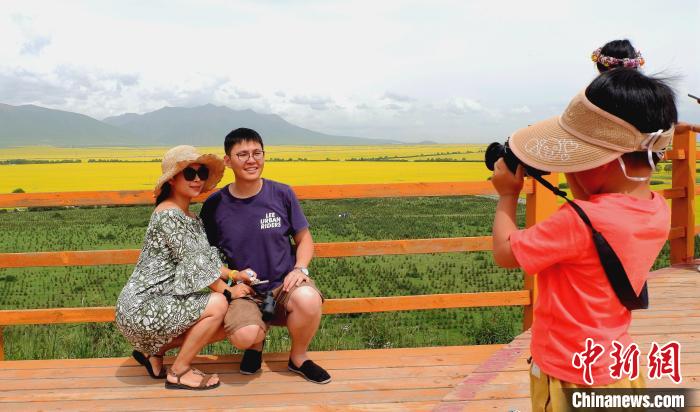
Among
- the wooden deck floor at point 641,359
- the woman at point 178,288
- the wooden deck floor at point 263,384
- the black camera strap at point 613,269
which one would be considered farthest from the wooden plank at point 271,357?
the black camera strap at point 613,269

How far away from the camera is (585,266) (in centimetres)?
148

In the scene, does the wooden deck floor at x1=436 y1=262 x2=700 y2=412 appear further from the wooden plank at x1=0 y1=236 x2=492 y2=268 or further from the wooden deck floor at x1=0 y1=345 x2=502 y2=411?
the wooden plank at x1=0 y1=236 x2=492 y2=268

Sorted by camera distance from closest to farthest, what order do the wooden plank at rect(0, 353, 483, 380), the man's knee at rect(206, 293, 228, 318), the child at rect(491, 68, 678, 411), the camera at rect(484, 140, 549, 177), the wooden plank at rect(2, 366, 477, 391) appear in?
the child at rect(491, 68, 678, 411), the camera at rect(484, 140, 549, 177), the man's knee at rect(206, 293, 228, 318), the wooden plank at rect(2, 366, 477, 391), the wooden plank at rect(0, 353, 483, 380)

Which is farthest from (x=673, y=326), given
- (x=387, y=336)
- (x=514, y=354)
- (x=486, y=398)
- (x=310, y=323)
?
Result: (x=387, y=336)

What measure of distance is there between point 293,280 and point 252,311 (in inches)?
9.3

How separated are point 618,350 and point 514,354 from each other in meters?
1.55

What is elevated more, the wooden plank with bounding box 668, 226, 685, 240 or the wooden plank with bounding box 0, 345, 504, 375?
the wooden plank with bounding box 668, 226, 685, 240

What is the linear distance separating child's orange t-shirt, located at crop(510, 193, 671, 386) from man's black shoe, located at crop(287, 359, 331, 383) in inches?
57.6

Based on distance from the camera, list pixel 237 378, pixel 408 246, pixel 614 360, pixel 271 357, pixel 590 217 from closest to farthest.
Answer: pixel 590 217, pixel 614 360, pixel 237 378, pixel 271 357, pixel 408 246

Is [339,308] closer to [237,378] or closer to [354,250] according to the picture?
[354,250]

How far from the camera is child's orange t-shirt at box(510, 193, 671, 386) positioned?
1.44 metres

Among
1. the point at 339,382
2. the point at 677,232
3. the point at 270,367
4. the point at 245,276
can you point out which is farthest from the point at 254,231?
the point at 677,232

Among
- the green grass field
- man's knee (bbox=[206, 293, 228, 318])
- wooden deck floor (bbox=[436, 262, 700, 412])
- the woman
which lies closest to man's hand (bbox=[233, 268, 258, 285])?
the woman

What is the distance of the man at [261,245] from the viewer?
2859 millimetres
